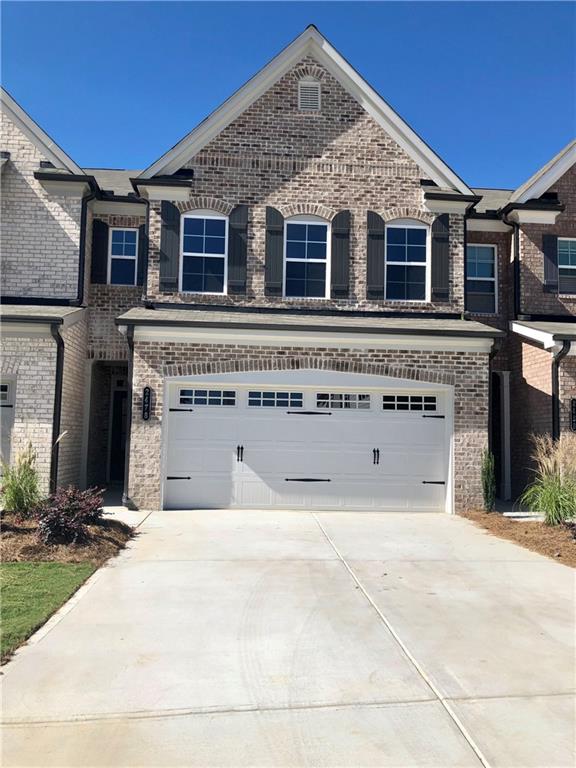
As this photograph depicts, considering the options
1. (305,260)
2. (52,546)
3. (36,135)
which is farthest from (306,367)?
(36,135)

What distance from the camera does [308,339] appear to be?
41.2 feet

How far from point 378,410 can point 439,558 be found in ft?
15.2

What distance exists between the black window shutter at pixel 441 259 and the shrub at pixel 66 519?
907 cm

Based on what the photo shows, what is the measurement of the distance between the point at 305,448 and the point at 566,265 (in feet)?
27.6

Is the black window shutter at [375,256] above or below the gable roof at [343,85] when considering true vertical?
below

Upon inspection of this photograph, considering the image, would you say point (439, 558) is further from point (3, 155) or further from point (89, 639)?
point (3, 155)

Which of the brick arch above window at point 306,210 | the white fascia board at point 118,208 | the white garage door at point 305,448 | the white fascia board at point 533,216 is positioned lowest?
the white garage door at point 305,448

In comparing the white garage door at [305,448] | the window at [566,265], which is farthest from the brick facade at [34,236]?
the window at [566,265]

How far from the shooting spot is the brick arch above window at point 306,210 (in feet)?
46.6

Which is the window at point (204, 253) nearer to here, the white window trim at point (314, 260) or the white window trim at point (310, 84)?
the white window trim at point (314, 260)

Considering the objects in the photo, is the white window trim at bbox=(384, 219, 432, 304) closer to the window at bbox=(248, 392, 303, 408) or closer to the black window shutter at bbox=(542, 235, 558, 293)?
the black window shutter at bbox=(542, 235, 558, 293)

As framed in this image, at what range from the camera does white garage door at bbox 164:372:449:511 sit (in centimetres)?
1240

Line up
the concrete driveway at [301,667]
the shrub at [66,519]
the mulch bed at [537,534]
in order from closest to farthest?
the concrete driveway at [301,667], the shrub at [66,519], the mulch bed at [537,534]

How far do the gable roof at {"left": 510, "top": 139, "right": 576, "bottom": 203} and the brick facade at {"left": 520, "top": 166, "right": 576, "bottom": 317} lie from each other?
0.75m
